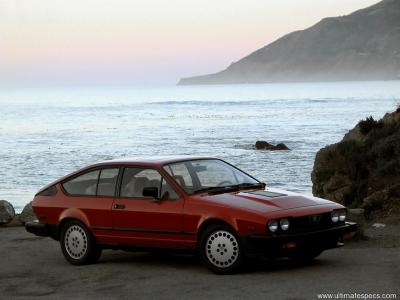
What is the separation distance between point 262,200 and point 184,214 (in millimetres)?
933

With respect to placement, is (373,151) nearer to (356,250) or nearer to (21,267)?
(356,250)

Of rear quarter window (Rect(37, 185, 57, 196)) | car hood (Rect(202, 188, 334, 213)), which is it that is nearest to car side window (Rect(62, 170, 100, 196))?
rear quarter window (Rect(37, 185, 57, 196))

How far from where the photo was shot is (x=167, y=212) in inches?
409

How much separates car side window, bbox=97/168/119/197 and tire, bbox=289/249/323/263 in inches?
97.2

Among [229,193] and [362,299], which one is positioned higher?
[229,193]

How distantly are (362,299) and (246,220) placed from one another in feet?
6.22

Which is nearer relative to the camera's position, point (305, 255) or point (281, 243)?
point (281, 243)

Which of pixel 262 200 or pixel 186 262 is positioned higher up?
pixel 262 200

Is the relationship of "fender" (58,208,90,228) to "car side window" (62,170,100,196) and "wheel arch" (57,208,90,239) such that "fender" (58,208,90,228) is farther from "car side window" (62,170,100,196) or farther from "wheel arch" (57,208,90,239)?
"car side window" (62,170,100,196)

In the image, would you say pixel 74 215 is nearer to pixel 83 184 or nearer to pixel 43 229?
pixel 83 184

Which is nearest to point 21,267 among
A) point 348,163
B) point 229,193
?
point 229,193

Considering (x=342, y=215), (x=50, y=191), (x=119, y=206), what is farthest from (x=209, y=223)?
(x=50, y=191)

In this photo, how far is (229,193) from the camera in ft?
34.1

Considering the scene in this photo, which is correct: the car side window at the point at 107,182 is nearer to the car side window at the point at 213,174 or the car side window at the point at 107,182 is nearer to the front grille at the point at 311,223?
the car side window at the point at 213,174
